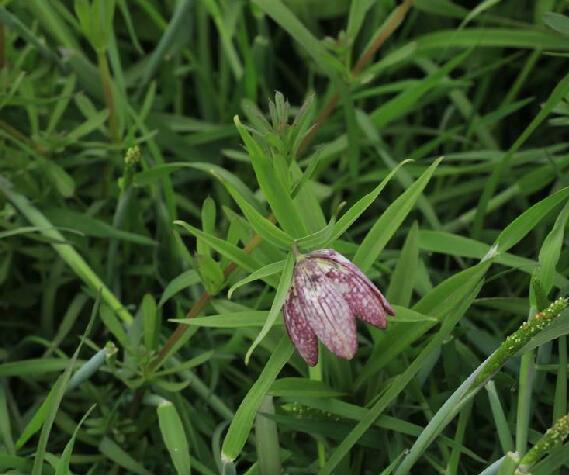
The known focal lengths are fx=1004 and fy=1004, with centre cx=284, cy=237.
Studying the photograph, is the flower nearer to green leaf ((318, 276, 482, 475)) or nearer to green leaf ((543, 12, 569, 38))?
green leaf ((318, 276, 482, 475))

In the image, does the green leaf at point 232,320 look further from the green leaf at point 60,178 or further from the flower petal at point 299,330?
the green leaf at point 60,178

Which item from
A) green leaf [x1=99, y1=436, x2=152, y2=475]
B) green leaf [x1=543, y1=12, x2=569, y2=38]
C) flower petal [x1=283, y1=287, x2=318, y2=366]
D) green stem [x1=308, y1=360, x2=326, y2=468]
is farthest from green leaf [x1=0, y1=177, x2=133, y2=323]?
green leaf [x1=543, y1=12, x2=569, y2=38]

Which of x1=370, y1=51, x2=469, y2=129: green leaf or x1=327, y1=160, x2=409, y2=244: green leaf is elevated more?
x1=327, y1=160, x2=409, y2=244: green leaf

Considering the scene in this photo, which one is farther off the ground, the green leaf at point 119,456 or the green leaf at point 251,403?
the green leaf at point 251,403

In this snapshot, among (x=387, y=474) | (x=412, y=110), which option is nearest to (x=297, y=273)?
(x=387, y=474)

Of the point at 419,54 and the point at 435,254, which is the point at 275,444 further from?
the point at 419,54

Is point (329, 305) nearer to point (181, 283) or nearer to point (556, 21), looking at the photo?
point (181, 283)

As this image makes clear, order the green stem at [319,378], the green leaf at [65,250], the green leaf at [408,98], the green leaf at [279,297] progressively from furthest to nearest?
the green leaf at [408,98], the green leaf at [65,250], the green stem at [319,378], the green leaf at [279,297]

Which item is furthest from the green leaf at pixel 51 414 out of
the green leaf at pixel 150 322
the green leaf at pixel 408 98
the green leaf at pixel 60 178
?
the green leaf at pixel 408 98
